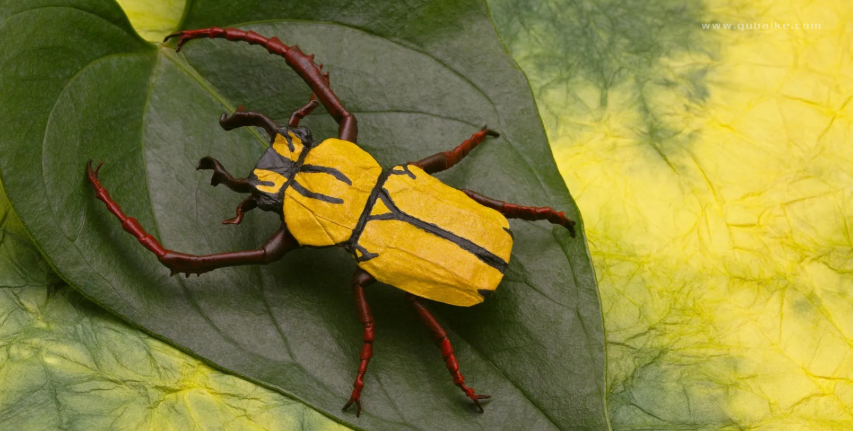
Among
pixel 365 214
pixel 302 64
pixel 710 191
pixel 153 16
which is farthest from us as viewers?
pixel 153 16

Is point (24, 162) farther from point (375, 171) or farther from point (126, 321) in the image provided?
point (375, 171)

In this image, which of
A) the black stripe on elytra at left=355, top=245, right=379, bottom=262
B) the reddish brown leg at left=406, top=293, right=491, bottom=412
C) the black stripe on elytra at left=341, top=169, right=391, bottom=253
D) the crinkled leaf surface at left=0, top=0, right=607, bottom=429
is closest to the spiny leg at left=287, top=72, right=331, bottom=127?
the crinkled leaf surface at left=0, top=0, right=607, bottom=429

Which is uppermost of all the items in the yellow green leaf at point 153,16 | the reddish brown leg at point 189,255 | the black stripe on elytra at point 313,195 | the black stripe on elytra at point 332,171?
the yellow green leaf at point 153,16

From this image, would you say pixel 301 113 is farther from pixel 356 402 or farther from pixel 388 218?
pixel 356 402

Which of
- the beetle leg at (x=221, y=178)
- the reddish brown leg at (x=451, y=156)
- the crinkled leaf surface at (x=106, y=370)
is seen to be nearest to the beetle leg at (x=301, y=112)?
the beetle leg at (x=221, y=178)

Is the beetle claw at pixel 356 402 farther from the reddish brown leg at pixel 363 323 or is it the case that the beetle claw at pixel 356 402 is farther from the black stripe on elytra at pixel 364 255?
the black stripe on elytra at pixel 364 255

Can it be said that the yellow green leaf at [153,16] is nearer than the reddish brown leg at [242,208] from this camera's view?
No

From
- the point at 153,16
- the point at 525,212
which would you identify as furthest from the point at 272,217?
the point at 153,16

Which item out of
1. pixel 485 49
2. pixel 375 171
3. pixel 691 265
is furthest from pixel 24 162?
pixel 691 265
